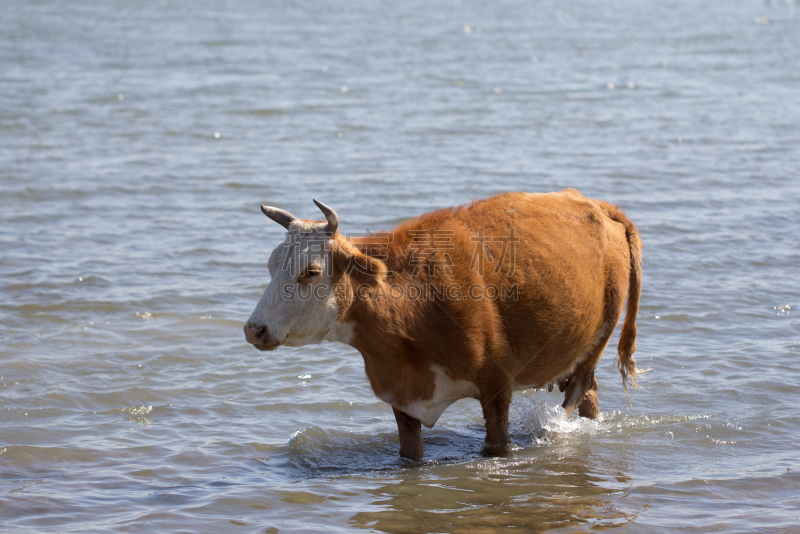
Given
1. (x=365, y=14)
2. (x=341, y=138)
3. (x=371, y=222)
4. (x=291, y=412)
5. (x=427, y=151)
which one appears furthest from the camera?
(x=365, y=14)

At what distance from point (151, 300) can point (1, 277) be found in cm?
197

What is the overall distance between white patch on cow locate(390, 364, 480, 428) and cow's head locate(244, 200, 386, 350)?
75 cm

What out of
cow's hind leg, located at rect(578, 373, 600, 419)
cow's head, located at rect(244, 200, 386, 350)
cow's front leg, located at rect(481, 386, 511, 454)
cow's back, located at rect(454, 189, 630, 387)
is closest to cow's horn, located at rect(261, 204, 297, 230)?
cow's head, located at rect(244, 200, 386, 350)

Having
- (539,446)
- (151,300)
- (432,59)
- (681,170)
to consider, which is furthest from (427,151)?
(432,59)

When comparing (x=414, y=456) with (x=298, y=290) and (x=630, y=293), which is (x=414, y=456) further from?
(x=630, y=293)

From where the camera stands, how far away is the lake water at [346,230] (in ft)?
18.4

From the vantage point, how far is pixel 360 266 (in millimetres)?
5594

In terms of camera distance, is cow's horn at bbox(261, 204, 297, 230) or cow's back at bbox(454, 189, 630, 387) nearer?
cow's horn at bbox(261, 204, 297, 230)

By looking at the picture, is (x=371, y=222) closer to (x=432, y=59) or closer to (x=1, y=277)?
(x=1, y=277)

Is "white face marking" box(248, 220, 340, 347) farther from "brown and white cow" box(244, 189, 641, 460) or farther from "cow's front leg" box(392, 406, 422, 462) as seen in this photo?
"cow's front leg" box(392, 406, 422, 462)

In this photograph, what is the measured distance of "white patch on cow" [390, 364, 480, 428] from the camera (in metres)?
5.78

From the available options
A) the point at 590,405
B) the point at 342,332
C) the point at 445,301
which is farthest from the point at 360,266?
the point at 590,405

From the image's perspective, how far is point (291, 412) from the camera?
7.24 m

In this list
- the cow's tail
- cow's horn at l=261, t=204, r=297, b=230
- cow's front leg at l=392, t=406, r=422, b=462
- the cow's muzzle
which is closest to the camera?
the cow's muzzle
